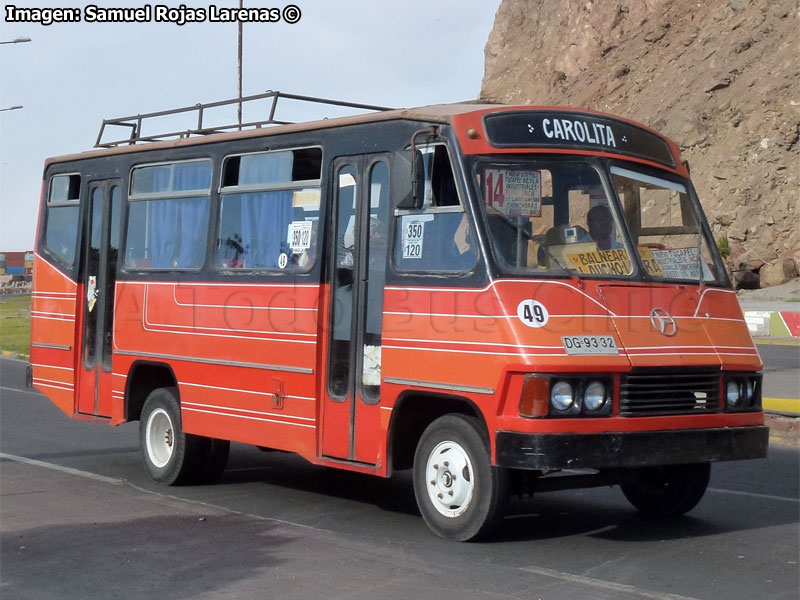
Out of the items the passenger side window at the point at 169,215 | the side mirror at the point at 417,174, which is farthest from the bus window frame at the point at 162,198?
the side mirror at the point at 417,174

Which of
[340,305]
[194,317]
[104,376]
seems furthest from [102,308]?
[340,305]

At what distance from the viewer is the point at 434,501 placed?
7992mm

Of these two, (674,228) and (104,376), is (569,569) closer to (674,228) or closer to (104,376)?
(674,228)

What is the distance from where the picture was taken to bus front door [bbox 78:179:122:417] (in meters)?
11.8

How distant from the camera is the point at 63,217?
503 inches

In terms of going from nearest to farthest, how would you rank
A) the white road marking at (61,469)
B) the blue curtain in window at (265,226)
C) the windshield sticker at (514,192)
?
the windshield sticker at (514,192) → the blue curtain in window at (265,226) → the white road marking at (61,469)

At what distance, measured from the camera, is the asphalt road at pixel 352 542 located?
673cm

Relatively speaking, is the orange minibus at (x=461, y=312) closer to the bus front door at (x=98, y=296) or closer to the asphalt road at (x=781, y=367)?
the bus front door at (x=98, y=296)

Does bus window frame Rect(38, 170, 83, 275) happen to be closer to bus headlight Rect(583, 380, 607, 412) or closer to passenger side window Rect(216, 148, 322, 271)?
passenger side window Rect(216, 148, 322, 271)

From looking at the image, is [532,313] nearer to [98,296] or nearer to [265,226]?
[265,226]

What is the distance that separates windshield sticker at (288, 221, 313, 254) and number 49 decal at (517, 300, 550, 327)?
2356mm

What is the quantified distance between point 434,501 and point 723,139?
41.9 meters

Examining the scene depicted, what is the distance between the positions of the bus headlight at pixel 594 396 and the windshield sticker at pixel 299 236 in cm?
282

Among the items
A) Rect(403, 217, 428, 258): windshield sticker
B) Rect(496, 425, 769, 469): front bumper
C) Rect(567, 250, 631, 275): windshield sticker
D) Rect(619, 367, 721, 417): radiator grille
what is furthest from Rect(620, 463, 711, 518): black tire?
Rect(403, 217, 428, 258): windshield sticker
